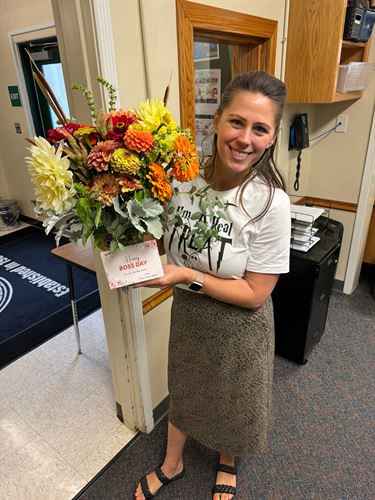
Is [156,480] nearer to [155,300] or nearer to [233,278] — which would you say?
[155,300]

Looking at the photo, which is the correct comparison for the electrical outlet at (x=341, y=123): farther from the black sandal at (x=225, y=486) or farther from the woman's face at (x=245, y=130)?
the black sandal at (x=225, y=486)

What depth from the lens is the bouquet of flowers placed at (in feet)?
2.35

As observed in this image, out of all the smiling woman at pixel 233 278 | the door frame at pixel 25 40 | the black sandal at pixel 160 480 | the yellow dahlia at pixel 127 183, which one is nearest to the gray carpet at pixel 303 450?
the black sandal at pixel 160 480

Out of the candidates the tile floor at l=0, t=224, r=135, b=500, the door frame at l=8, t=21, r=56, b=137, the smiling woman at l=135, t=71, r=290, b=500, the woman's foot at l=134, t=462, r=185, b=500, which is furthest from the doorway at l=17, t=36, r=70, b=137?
the woman's foot at l=134, t=462, r=185, b=500

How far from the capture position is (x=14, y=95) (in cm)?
370

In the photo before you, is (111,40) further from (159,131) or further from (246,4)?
(246,4)

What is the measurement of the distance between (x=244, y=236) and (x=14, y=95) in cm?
367

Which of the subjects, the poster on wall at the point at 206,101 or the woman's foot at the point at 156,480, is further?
the poster on wall at the point at 206,101

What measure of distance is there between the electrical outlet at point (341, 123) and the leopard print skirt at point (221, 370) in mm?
1778

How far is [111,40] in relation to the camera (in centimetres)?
109

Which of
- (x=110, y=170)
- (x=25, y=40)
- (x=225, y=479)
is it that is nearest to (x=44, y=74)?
(x=25, y=40)

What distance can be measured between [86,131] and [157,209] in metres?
0.22

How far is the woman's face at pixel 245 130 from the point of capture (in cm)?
95

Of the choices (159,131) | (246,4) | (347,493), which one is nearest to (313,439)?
(347,493)
